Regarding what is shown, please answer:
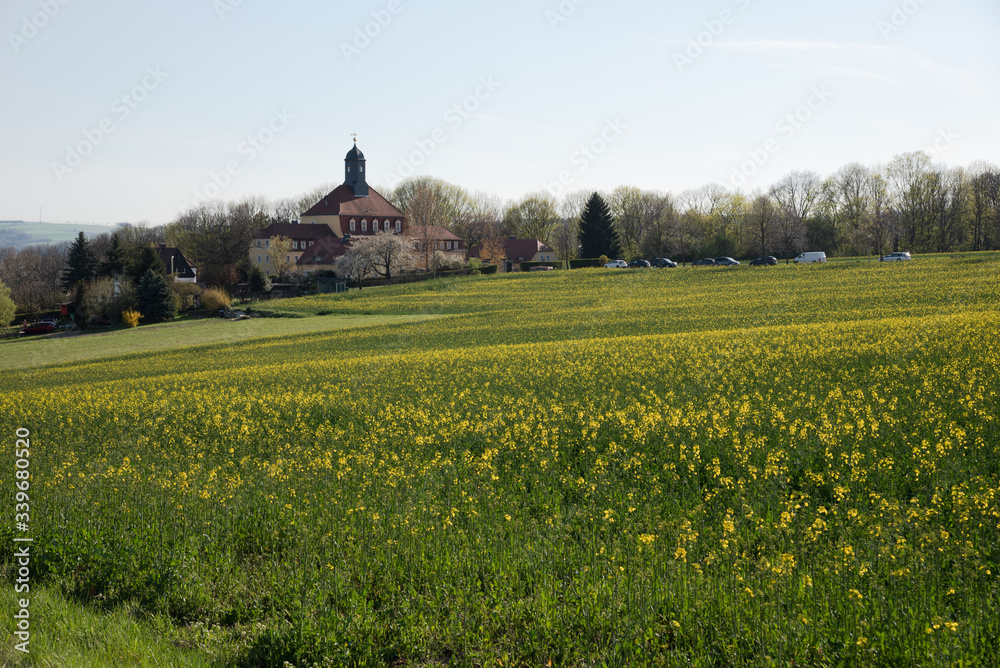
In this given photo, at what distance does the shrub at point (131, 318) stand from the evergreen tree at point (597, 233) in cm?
5931

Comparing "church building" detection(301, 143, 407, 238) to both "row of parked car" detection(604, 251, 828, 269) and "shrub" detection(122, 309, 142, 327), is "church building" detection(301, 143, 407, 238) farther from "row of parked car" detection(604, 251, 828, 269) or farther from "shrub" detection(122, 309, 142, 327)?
"shrub" detection(122, 309, 142, 327)

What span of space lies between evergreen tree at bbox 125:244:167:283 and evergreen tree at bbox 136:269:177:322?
7.02 meters

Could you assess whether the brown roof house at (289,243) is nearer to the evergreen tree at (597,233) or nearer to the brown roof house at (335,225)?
the brown roof house at (335,225)

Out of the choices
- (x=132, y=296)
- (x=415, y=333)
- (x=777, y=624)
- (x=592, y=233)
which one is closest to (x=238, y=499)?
(x=777, y=624)

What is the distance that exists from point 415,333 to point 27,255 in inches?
3870

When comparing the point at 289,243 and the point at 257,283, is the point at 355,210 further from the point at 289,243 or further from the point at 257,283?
the point at 257,283

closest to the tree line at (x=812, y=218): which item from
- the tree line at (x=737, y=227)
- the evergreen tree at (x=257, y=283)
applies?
the tree line at (x=737, y=227)

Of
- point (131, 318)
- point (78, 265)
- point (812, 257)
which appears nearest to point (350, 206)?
point (78, 265)

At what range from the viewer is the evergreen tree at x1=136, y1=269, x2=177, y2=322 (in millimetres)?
63094

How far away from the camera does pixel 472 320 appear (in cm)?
4334

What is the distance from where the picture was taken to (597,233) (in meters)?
95.2

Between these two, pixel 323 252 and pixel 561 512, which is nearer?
pixel 561 512

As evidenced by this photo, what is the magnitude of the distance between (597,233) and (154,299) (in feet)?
196

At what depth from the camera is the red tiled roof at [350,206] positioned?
112 m
